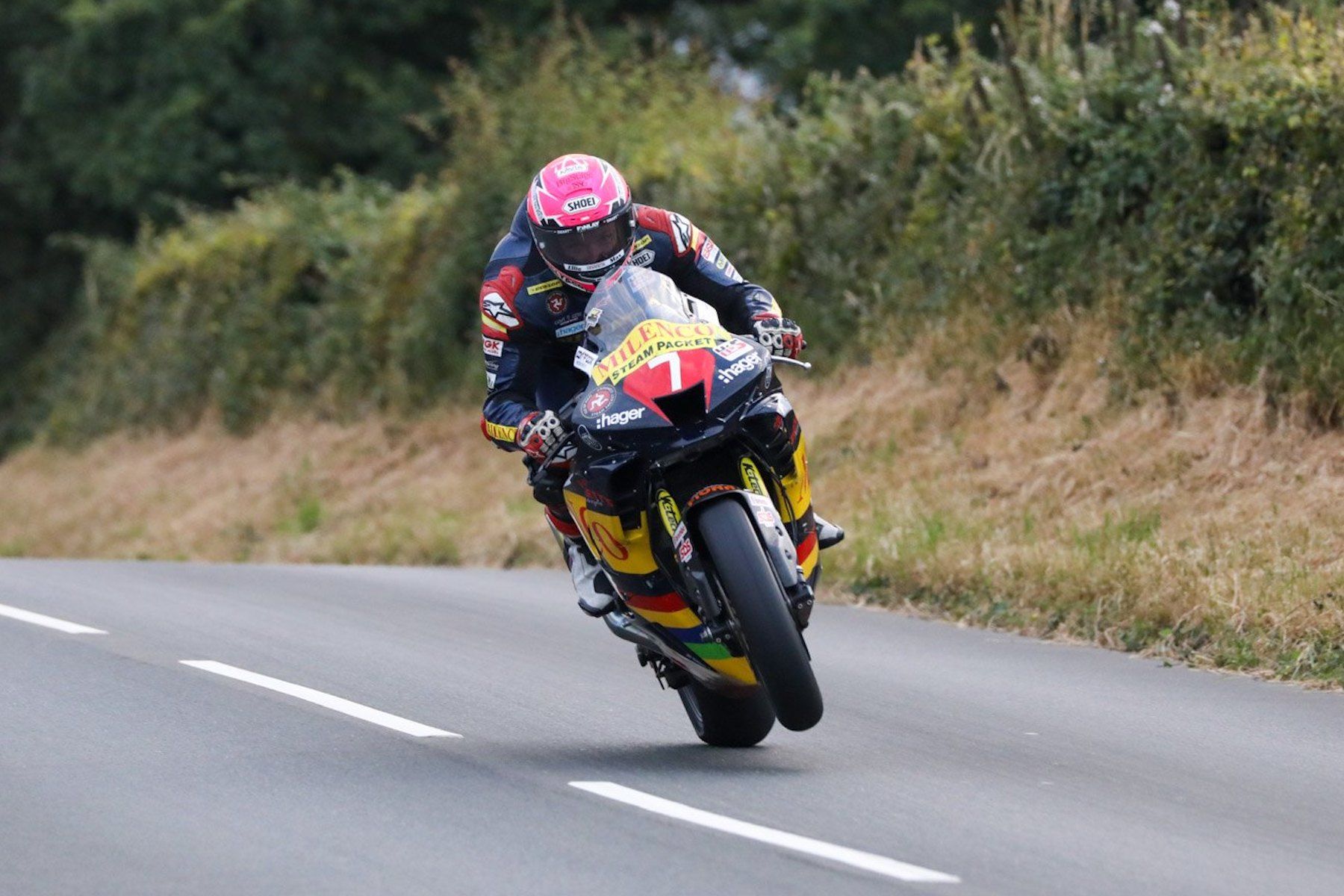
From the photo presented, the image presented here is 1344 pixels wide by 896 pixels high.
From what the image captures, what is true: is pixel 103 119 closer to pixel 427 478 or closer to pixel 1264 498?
pixel 427 478

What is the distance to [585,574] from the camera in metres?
7.88

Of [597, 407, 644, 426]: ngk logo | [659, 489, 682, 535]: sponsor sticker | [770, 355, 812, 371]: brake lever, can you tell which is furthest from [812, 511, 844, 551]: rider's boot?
[597, 407, 644, 426]: ngk logo

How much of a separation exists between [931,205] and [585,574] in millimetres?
9400

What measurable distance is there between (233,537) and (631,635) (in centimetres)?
1614

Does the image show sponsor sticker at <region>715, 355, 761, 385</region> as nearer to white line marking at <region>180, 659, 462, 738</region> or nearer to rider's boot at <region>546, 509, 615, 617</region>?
rider's boot at <region>546, 509, 615, 617</region>

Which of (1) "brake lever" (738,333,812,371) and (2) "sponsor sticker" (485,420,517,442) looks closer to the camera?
(1) "brake lever" (738,333,812,371)

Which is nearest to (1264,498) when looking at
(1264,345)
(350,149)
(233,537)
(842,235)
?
(1264,345)

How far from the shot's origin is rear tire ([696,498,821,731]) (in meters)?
6.71

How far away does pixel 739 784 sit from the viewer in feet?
22.7

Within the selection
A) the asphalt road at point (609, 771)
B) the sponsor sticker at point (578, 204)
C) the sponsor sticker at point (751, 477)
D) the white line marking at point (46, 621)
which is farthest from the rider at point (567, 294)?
the white line marking at point (46, 621)

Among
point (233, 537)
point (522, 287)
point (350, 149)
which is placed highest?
point (522, 287)

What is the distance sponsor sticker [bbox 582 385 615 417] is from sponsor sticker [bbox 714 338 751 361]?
38 cm

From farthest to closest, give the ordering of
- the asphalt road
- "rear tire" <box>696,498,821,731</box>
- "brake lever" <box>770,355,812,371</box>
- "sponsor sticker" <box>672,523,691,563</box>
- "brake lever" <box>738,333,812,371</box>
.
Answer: "brake lever" <box>770,355,812,371</box>, "brake lever" <box>738,333,812,371</box>, "sponsor sticker" <box>672,523,691,563</box>, "rear tire" <box>696,498,821,731</box>, the asphalt road

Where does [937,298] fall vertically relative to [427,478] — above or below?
above
